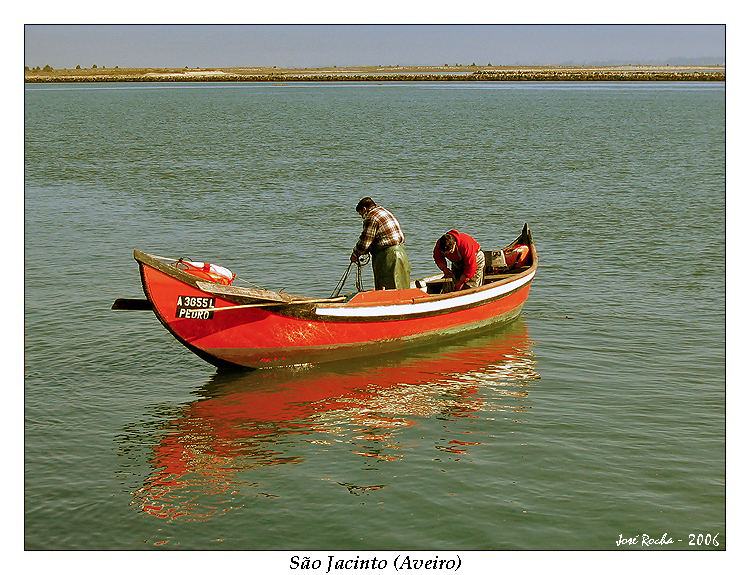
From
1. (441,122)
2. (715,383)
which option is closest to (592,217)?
(715,383)

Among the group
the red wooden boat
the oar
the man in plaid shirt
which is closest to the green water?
the red wooden boat

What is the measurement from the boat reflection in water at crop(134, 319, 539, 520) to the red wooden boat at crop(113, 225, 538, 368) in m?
0.29

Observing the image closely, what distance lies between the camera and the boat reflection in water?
9.74 m

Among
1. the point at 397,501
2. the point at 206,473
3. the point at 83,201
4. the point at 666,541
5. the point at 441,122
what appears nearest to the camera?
the point at 666,541

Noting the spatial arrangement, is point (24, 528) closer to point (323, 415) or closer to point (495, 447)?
point (323, 415)

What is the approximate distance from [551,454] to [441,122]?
5391cm

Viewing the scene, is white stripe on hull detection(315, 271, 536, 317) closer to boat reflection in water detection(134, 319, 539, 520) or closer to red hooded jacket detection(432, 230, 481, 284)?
red hooded jacket detection(432, 230, 481, 284)

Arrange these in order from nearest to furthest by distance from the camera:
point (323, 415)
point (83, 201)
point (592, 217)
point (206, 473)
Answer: point (206, 473), point (323, 415), point (592, 217), point (83, 201)

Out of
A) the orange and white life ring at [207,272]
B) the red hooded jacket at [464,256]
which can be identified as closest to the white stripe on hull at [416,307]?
the red hooded jacket at [464,256]

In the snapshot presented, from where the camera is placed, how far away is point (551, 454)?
405 inches

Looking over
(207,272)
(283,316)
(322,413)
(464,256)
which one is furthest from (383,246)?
(322,413)

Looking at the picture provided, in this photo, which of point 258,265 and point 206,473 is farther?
point 258,265

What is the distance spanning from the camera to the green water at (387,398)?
8.93 m

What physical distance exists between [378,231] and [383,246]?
263 millimetres
